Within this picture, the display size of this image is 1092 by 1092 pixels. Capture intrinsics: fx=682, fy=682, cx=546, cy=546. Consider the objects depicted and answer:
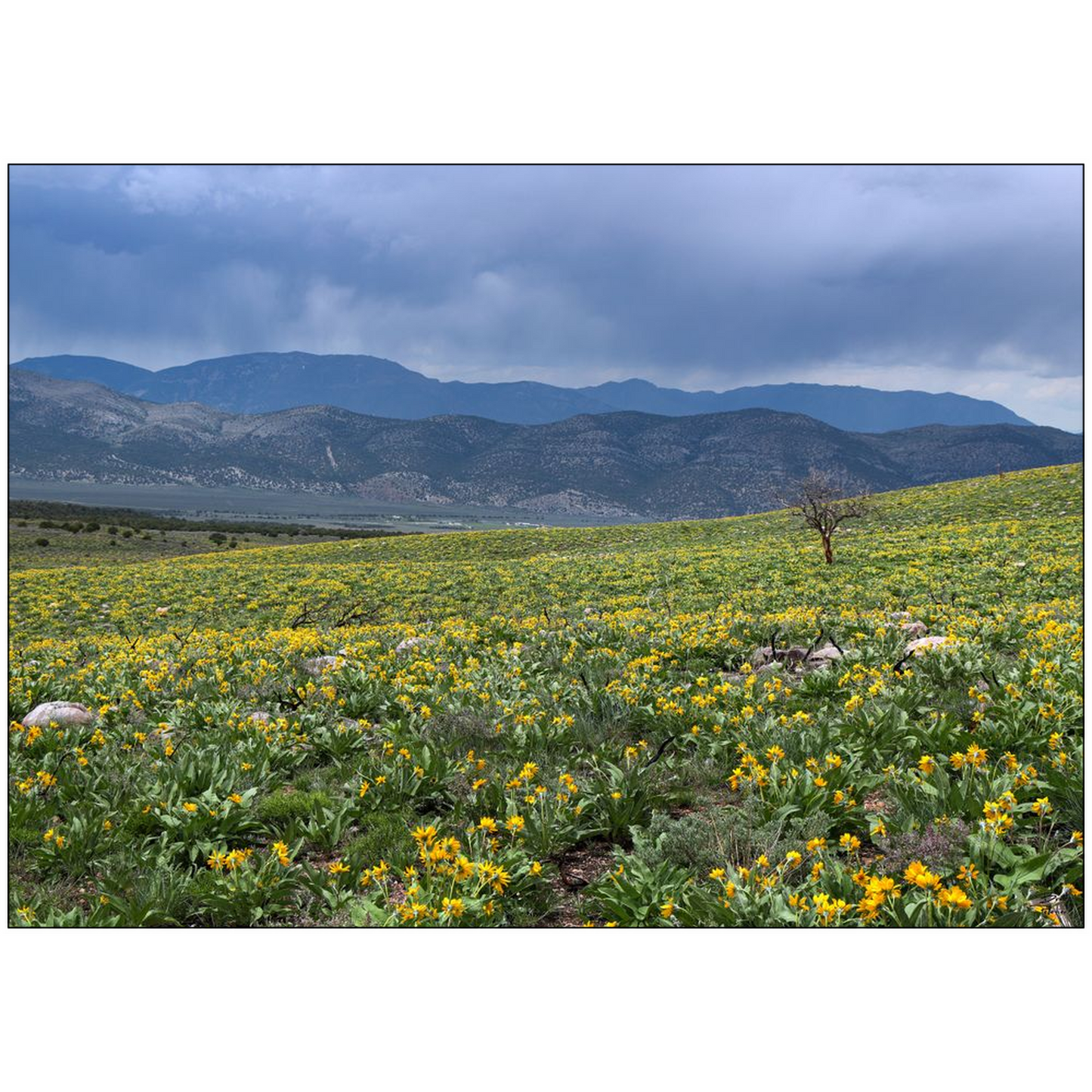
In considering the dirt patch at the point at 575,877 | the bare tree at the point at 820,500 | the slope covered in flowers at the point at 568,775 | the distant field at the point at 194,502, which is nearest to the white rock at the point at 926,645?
the slope covered in flowers at the point at 568,775

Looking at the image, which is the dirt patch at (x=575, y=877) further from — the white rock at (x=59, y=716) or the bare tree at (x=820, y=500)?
the bare tree at (x=820, y=500)

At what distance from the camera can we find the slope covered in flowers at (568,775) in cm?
399

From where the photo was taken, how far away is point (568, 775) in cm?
533

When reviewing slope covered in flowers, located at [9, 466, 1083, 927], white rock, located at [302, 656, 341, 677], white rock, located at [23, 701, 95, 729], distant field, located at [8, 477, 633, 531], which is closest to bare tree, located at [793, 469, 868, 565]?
slope covered in flowers, located at [9, 466, 1083, 927]

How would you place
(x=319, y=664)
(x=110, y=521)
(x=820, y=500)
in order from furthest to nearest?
(x=110, y=521), (x=820, y=500), (x=319, y=664)

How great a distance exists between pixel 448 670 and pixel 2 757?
5.06 meters

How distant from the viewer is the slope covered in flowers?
13.1 ft

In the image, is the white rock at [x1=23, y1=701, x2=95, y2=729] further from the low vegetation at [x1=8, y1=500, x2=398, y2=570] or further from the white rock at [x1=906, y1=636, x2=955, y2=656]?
the low vegetation at [x1=8, y1=500, x2=398, y2=570]

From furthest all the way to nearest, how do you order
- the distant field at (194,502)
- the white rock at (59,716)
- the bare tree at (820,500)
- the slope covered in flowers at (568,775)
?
the distant field at (194,502) < the bare tree at (820,500) < the white rock at (59,716) < the slope covered in flowers at (568,775)

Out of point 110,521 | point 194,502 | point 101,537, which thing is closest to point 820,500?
point 101,537

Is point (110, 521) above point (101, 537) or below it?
above

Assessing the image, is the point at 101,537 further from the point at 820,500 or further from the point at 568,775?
the point at 568,775

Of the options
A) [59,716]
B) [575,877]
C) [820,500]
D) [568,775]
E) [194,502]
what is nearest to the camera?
[575,877]

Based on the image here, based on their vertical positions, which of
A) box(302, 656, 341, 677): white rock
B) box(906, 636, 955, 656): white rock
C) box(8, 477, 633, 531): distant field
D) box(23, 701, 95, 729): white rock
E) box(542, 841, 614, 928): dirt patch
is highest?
box(8, 477, 633, 531): distant field
